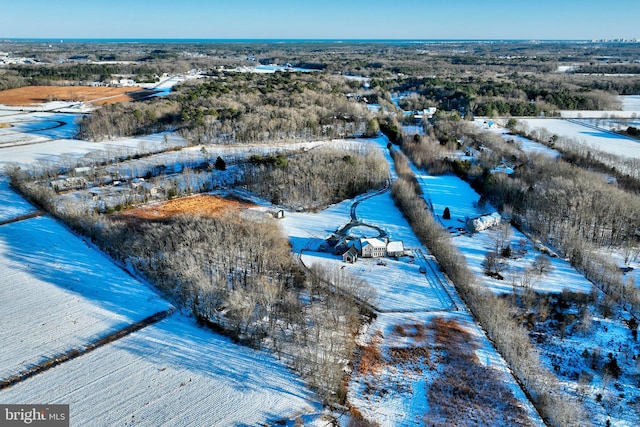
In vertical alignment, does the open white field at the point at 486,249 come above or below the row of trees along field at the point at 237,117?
below

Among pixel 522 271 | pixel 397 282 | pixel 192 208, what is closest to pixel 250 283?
pixel 397 282

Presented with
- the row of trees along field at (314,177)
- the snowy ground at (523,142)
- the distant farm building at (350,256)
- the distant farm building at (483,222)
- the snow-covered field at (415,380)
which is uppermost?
the snowy ground at (523,142)

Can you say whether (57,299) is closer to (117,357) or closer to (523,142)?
(117,357)

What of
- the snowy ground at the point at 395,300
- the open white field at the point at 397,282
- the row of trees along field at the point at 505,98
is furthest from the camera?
the row of trees along field at the point at 505,98

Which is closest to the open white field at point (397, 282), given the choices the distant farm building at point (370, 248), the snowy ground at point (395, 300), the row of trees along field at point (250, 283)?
the snowy ground at point (395, 300)

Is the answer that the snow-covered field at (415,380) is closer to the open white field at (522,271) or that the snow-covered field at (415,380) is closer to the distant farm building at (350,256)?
the open white field at (522,271)

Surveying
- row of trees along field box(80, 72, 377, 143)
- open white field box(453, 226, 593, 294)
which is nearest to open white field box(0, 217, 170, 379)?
open white field box(453, 226, 593, 294)
